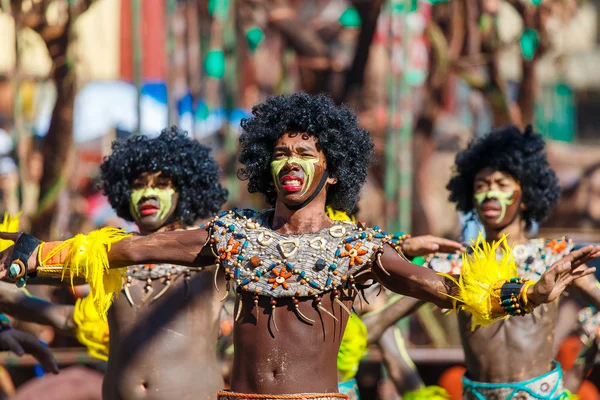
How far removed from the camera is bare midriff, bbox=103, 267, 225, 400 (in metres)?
5.73

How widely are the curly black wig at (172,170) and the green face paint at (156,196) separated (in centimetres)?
9

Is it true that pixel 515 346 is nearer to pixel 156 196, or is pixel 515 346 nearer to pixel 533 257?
pixel 533 257

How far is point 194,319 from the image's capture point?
5.84m

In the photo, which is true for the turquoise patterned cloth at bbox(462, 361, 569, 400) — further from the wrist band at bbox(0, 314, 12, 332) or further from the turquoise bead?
the turquoise bead

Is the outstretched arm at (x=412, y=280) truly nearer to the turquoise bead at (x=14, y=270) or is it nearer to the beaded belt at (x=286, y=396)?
the beaded belt at (x=286, y=396)

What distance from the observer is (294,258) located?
4746mm

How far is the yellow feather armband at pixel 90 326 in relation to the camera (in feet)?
20.5

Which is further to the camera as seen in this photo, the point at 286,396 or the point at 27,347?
the point at 27,347

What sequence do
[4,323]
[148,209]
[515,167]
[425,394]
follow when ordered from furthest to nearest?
1. [425,394]
2. [515,167]
3. [4,323]
4. [148,209]

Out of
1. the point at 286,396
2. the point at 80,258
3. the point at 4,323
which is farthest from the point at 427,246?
the point at 4,323

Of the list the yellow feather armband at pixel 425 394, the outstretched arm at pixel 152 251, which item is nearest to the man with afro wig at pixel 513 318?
the yellow feather armband at pixel 425 394

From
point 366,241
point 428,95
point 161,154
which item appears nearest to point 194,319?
point 161,154

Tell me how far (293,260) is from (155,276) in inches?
51.6

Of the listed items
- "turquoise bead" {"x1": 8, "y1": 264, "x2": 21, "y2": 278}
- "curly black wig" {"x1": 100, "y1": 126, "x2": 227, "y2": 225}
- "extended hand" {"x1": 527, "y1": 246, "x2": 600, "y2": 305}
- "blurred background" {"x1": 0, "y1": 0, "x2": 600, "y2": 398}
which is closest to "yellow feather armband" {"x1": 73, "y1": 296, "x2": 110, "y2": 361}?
"curly black wig" {"x1": 100, "y1": 126, "x2": 227, "y2": 225}
